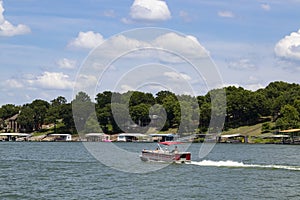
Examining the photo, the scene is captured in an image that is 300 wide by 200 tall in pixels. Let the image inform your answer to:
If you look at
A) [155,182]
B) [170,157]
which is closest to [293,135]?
[170,157]

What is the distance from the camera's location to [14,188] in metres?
52.1

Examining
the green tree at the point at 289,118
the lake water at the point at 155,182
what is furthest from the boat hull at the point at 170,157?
the green tree at the point at 289,118

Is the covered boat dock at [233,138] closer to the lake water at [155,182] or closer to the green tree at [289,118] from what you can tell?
the green tree at [289,118]

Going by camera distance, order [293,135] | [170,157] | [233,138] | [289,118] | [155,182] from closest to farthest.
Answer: [155,182] < [170,157] < [293,135] < [289,118] < [233,138]

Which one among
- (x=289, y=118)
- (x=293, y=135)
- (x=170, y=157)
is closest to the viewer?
(x=170, y=157)

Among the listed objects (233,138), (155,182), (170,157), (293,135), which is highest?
(293,135)

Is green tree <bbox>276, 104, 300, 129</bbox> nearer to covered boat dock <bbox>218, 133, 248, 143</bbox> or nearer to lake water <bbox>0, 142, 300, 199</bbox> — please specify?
covered boat dock <bbox>218, 133, 248, 143</bbox>

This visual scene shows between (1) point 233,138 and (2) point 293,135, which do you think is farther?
(1) point 233,138

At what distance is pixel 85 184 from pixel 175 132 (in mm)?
141290

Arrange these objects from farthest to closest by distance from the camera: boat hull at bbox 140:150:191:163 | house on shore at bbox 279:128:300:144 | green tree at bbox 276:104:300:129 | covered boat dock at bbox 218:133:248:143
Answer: covered boat dock at bbox 218:133:248:143 → green tree at bbox 276:104:300:129 → house on shore at bbox 279:128:300:144 → boat hull at bbox 140:150:191:163

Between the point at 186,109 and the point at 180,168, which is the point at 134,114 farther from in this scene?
the point at 180,168

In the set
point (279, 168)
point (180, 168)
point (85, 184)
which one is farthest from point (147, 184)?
point (279, 168)

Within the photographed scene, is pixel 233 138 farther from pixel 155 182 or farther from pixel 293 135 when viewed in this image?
pixel 155 182

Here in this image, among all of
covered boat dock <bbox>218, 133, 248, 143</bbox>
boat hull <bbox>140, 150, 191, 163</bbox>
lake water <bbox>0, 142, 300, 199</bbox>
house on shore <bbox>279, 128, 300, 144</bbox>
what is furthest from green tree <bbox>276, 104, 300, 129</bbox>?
lake water <bbox>0, 142, 300, 199</bbox>
